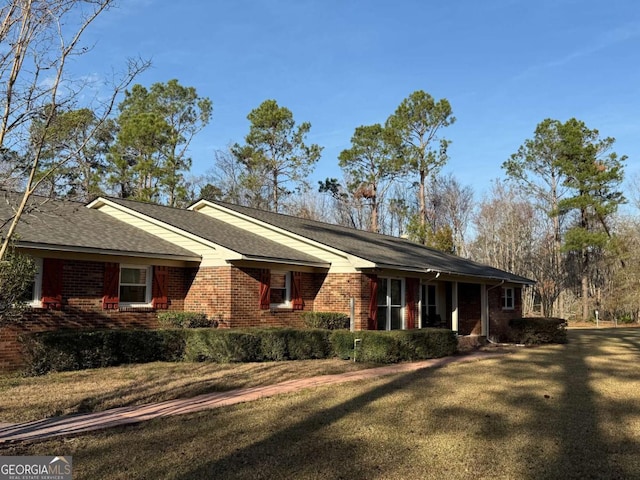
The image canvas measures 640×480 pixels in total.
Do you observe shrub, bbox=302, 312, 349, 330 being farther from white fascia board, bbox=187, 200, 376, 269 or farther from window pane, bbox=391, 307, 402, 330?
window pane, bbox=391, 307, 402, 330

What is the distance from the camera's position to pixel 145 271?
1588 cm

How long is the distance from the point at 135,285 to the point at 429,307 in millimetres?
11809

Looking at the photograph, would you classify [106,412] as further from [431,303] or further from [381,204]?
[381,204]

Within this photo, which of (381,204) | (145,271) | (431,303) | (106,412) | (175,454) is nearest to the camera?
(175,454)

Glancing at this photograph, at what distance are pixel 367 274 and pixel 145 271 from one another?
261 inches

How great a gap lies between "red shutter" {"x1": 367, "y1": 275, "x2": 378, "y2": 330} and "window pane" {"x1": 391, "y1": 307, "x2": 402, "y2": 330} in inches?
45.1

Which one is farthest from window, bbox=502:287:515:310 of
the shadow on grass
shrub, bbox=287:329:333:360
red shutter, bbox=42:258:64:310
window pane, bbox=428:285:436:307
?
the shadow on grass

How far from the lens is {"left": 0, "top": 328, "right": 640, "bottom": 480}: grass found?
5.50m

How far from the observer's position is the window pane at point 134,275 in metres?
15.3

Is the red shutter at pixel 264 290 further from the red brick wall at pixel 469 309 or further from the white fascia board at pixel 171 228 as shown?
the red brick wall at pixel 469 309

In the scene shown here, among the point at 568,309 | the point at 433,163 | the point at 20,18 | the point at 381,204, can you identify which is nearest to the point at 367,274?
the point at 20,18

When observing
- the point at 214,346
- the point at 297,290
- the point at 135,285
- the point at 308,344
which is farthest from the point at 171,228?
the point at 308,344

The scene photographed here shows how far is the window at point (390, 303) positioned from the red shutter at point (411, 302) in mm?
236

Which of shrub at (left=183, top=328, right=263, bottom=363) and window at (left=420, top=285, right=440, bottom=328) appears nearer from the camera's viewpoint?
shrub at (left=183, top=328, right=263, bottom=363)
